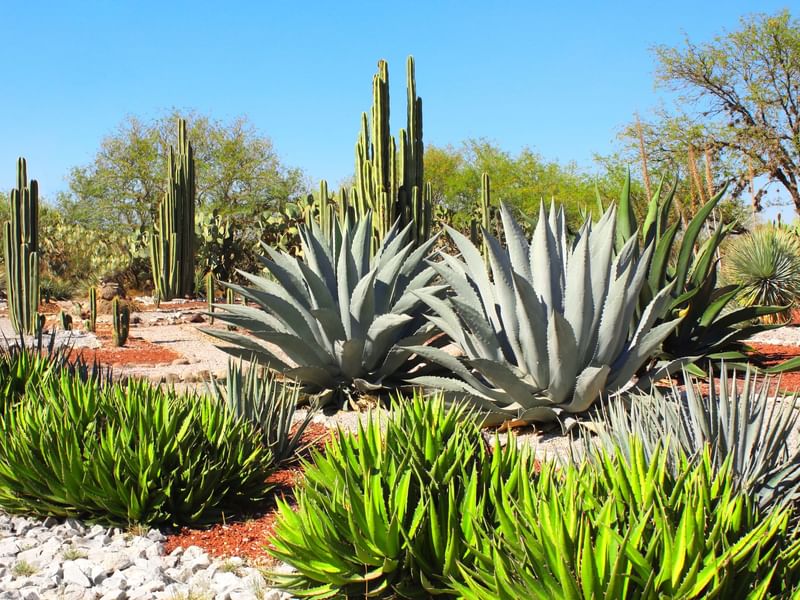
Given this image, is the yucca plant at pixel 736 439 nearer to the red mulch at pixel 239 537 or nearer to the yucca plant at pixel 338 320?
the red mulch at pixel 239 537

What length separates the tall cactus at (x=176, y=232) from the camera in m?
22.6

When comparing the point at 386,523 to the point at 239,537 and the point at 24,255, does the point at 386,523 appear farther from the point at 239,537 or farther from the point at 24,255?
the point at 24,255

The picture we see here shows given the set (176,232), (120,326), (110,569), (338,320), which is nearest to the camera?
(110,569)

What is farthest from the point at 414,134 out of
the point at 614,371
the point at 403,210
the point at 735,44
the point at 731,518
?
the point at 735,44

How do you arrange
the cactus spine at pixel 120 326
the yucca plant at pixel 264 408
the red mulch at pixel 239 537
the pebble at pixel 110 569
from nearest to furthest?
the pebble at pixel 110 569
the red mulch at pixel 239 537
the yucca plant at pixel 264 408
the cactus spine at pixel 120 326

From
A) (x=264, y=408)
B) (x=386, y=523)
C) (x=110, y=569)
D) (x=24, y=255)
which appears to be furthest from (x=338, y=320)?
(x=24, y=255)

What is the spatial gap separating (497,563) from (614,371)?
358 cm

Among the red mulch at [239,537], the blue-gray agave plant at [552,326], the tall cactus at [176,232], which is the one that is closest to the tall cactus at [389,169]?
the blue-gray agave plant at [552,326]

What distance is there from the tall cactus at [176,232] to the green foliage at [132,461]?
58.3ft

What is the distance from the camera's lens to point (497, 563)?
2.79 metres

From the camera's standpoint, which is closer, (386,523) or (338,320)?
(386,523)

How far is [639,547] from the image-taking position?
2.76 m

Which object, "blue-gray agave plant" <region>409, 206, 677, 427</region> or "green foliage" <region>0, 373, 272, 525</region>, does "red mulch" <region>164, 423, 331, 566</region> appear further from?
"blue-gray agave plant" <region>409, 206, 677, 427</region>

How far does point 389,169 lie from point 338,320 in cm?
528
